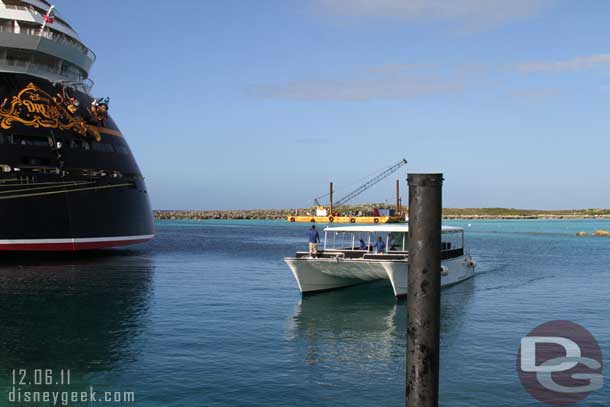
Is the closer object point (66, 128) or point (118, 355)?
point (118, 355)

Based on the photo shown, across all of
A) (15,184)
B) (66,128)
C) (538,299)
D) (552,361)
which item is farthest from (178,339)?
(66,128)

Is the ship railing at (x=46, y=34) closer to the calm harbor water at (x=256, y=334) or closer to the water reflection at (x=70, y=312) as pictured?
the water reflection at (x=70, y=312)

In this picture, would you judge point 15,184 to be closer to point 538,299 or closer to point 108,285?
point 108,285

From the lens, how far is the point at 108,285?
3041 cm

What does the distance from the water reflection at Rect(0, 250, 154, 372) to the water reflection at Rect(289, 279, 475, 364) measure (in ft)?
17.9

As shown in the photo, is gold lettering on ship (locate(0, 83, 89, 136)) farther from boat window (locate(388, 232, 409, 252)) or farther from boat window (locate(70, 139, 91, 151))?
boat window (locate(388, 232, 409, 252))

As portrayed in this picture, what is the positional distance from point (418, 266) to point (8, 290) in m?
24.4

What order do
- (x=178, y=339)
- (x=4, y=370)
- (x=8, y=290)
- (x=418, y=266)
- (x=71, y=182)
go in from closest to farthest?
(x=418, y=266), (x=4, y=370), (x=178, y=339), (x=8, y=290), (x=71, y=182)

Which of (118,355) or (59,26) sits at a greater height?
(59,26)

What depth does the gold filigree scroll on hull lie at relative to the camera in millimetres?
37156

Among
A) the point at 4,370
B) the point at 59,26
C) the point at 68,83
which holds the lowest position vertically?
the point at 4,370

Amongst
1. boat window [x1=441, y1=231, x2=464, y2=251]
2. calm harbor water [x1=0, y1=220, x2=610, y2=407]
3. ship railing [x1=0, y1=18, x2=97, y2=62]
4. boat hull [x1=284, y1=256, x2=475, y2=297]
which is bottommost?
calm harbor water [x1=0, y1=220, x2=610, y2=407]

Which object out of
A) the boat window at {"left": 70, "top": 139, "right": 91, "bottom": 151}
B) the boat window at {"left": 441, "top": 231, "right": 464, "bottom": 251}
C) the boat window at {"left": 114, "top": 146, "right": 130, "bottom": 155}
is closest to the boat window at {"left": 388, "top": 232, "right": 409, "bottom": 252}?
the boat window at {"left": 441, "top": 231, "right": 464, "bottom": 251}

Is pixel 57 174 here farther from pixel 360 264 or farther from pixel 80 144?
pixel 360 264
